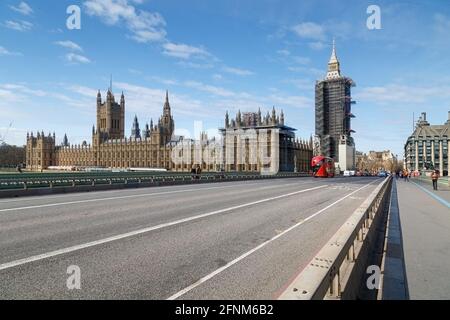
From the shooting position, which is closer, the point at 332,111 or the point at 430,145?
the point at 332,111

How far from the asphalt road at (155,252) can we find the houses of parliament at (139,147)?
279 ft

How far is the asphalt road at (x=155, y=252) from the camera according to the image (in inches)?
187

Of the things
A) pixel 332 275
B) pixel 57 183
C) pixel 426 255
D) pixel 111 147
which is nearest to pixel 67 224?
pixel 332 275

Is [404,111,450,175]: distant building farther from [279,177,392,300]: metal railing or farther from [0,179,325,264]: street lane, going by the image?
[279,177,392,300]: metal railing

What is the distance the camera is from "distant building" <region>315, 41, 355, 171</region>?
128875mm

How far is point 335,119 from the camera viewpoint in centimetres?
12950

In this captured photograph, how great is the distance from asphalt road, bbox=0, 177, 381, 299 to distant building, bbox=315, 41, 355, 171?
12396cm

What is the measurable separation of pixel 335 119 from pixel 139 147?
83674mm

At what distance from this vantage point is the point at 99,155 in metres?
156

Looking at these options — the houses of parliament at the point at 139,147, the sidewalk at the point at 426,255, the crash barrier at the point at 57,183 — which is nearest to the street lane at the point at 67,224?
the sidewalk at the point at 426,255

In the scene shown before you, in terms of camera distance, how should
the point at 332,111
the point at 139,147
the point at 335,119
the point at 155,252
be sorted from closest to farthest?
1. the point at 155,252
2. the point at 335,119
3. the point at 332,111
4. the point at 139,147

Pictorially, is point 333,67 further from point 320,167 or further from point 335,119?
point 320,167
